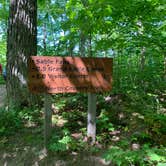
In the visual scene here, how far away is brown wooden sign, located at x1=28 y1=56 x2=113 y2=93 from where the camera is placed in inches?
165

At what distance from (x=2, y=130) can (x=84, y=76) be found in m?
1.97

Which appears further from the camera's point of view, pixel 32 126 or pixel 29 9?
pixel 29 9

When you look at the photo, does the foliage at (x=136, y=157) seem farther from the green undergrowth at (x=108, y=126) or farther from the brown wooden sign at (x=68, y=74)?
the brown wooden sign at (x=68, y=74)

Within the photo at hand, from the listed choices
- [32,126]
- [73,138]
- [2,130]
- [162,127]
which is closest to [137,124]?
[162,127]

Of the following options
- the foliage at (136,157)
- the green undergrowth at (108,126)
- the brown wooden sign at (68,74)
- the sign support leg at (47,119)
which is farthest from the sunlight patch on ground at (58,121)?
the foliage at (136,157)

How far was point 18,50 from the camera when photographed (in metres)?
5.59

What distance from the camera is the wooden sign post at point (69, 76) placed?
419 centimetres

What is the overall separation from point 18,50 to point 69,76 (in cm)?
191

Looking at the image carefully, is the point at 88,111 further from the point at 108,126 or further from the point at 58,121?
the point at 58,121

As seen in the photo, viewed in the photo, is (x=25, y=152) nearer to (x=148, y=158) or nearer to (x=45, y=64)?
(x=45, y=64)

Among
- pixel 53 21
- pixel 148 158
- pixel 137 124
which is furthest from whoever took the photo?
pixel 53 21

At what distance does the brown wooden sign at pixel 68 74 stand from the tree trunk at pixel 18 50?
151 centimetres

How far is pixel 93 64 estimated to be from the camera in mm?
4387

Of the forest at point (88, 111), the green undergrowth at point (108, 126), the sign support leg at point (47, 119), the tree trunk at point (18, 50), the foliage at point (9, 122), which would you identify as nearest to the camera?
the green undergrowth at point (108, 126)
